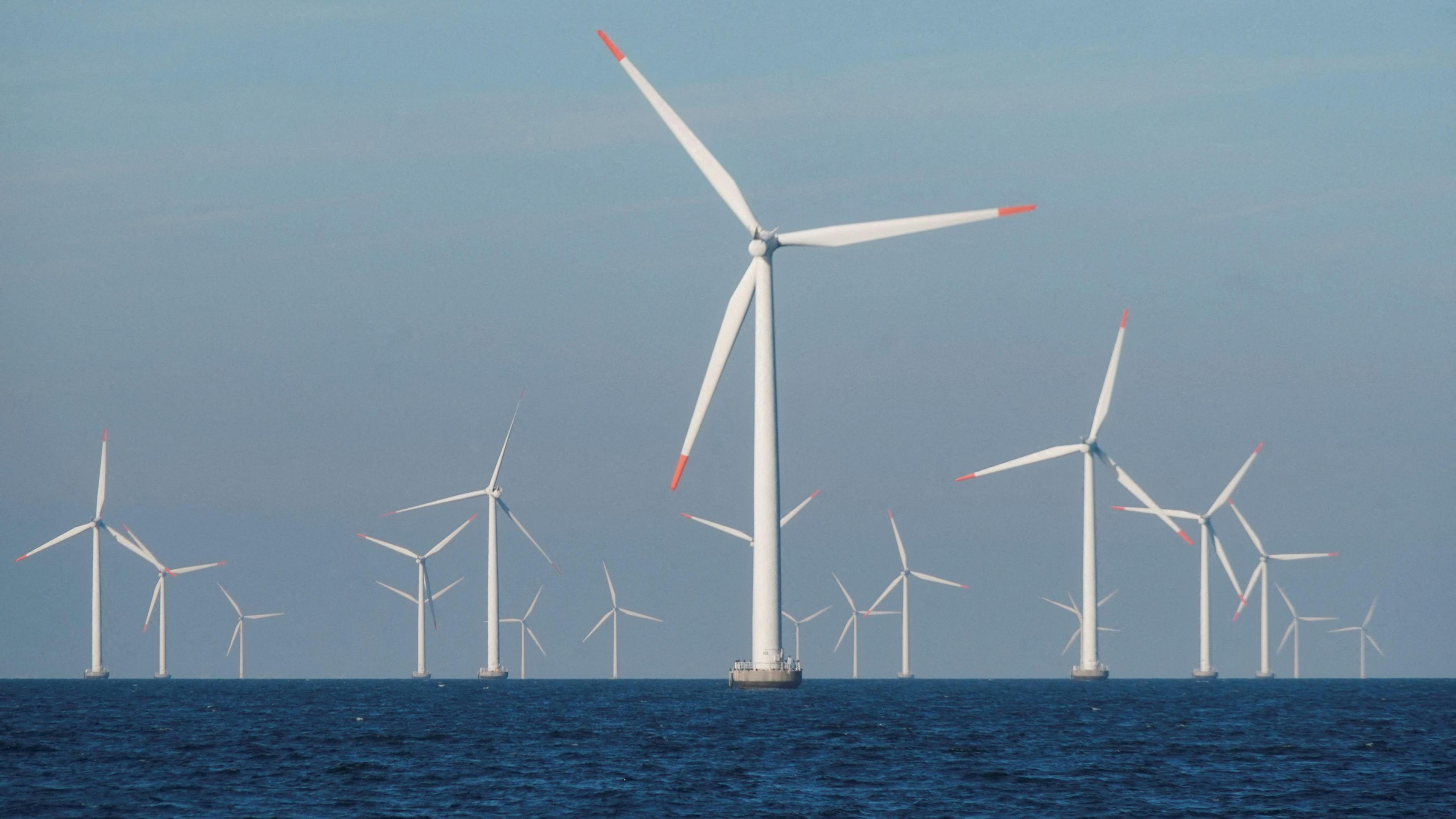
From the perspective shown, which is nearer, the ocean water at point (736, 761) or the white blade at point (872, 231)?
the ocean water at point (736, 761)

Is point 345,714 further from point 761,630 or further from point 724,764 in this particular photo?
point 724,764

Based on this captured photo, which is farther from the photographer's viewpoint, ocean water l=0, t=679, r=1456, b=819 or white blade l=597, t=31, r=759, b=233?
white blade l=597, t=31, r=759, b=233

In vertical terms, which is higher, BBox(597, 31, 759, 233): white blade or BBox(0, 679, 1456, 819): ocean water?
BBox(597, 31, 759, 233): white blade

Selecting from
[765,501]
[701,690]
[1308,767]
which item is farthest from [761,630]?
[701,690]

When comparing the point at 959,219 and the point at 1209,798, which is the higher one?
the point at 959,219

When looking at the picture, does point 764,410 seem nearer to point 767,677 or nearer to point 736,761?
point 767,677

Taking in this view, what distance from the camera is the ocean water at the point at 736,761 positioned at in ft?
182

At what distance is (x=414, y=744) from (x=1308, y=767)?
3851cm

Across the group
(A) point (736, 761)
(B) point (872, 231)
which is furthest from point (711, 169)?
(A) point (736, 761)

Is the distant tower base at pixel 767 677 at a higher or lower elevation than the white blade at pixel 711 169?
lower

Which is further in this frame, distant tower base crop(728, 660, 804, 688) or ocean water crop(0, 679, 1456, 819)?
distant tower base crop(728, 660, 804, 688)

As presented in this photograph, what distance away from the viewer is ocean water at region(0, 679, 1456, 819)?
55438 mm

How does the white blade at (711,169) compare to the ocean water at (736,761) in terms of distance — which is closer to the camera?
the ocean water at (736,761)

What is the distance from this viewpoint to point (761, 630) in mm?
103000
